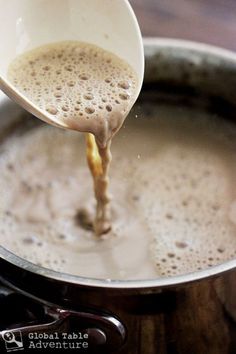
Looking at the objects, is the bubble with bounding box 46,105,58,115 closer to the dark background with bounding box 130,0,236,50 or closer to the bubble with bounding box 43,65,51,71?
the bubble with bounding box 43,65,51,71

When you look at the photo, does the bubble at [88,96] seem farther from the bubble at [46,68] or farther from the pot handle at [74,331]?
the pot handle at [74,331]

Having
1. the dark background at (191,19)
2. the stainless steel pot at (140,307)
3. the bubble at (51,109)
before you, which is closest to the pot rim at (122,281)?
the stainless steel pot at (140,307)

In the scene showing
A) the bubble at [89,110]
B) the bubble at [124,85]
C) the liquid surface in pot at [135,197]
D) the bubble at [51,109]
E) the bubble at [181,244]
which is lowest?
the bubble at [181,244]

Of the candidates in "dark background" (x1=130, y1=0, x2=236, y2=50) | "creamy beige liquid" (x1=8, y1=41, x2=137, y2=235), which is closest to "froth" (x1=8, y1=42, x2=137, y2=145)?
"creamy beige liquid" (x1=8, y1=41, x2=137, y2=235)

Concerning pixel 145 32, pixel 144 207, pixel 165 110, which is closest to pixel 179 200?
pixel 144 207

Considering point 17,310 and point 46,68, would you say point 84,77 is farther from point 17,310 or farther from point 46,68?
point 17,310

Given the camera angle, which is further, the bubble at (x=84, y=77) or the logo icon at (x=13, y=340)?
the bubble at (x=84, y=77)

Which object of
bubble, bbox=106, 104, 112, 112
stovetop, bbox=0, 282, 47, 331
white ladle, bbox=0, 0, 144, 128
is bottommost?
stovetop, bbox=0, 282, 47, 331

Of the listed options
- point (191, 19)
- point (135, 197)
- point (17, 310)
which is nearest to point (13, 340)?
point (17, 310)
